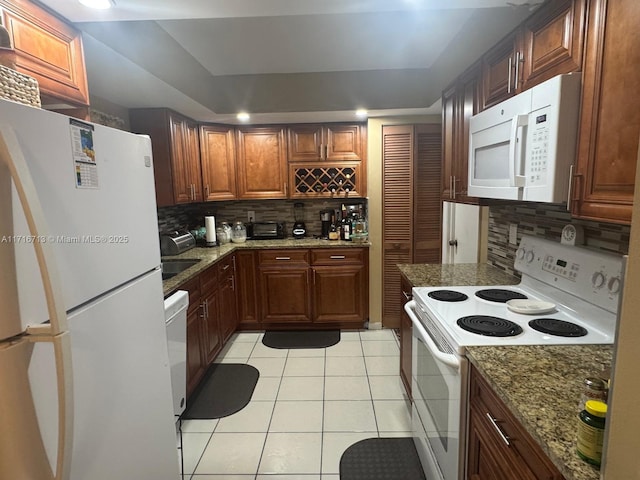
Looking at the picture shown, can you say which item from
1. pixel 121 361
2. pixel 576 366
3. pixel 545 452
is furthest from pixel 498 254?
pixel 121 361

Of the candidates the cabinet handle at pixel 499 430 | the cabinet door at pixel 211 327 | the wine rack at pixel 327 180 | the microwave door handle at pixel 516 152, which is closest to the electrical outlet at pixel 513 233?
the microwave door handle at pixel 516 152

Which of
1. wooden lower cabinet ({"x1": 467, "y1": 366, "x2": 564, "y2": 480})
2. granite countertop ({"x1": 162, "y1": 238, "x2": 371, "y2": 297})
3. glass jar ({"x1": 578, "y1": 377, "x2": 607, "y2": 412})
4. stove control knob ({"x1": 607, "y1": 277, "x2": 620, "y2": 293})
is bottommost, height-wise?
wooden lower cabinet ({"x1": 467, "y1": 366, "x2": 564, "y2": 480})

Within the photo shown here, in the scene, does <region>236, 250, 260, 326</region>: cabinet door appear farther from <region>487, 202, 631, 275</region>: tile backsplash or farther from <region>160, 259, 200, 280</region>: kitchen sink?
<region>487, 202, 631, 275</region>: tile backsplash

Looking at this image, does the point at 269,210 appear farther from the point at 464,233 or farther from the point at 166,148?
the point at 464,233

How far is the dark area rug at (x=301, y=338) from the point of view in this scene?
3393 millimetres

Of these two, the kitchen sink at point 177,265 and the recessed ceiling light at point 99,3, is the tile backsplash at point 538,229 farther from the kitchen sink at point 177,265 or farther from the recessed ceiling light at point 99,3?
the kitchen sink at point 177,265

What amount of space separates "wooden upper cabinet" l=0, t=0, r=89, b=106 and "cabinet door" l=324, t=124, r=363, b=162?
2395 millimetres

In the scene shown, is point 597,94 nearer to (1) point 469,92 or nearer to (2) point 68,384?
(1) point 469,92

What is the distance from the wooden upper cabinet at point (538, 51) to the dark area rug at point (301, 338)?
2.48m

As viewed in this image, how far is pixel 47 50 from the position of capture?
133 cm

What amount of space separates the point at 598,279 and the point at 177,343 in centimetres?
186

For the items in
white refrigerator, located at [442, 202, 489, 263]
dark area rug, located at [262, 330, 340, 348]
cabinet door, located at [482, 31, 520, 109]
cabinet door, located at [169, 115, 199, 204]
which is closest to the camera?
cabinet door, located at [482, 31, 520, 109]

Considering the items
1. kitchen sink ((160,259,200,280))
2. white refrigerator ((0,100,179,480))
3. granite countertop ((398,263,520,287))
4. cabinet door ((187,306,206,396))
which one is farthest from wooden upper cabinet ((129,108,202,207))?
granite countertop ((398,263,520,287))

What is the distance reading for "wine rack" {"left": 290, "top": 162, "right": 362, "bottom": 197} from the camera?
3678 millimetres
